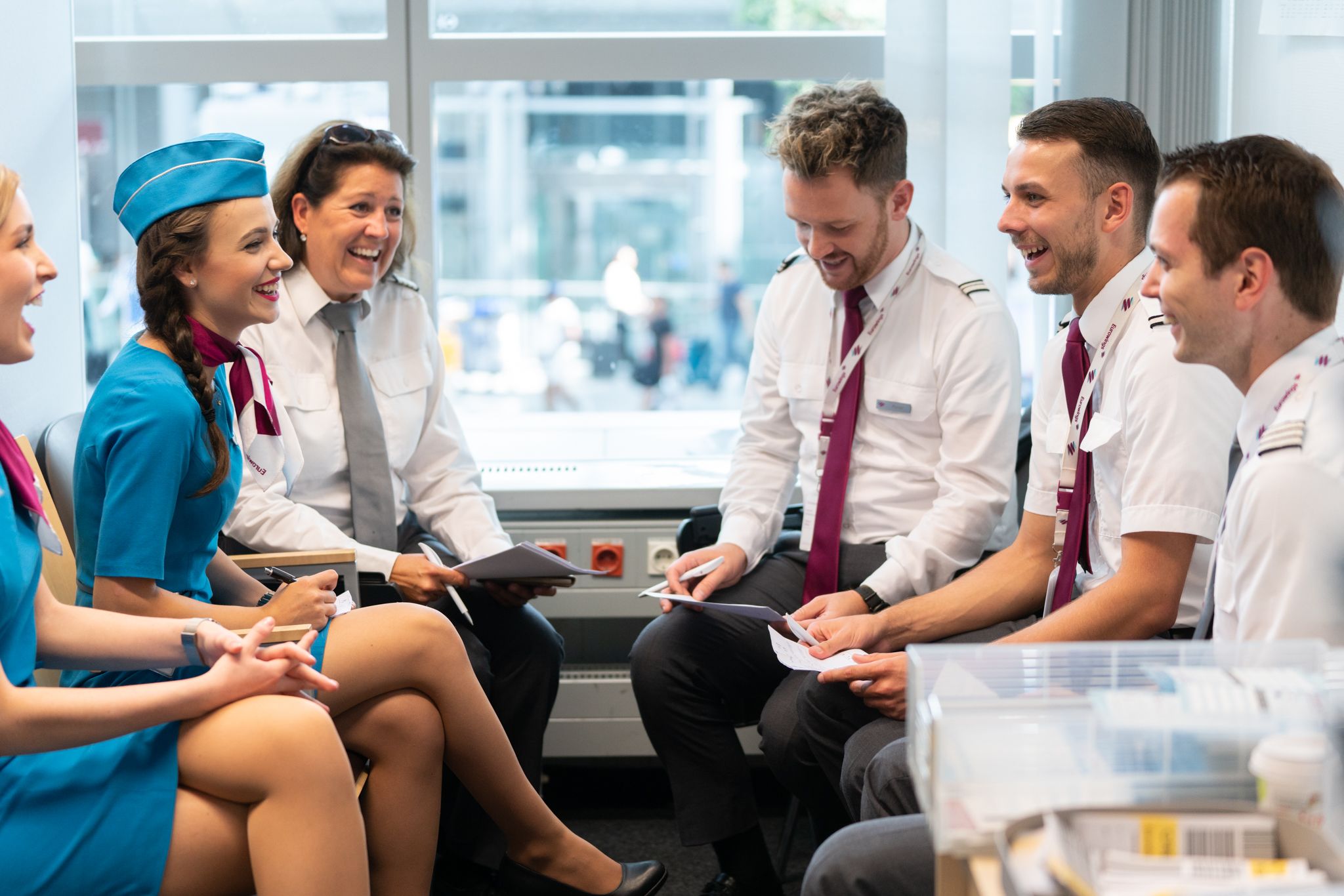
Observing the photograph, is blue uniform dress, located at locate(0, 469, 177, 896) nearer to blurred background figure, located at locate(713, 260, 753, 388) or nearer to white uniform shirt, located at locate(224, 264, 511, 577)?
white uniform shirt, located at locate(224, 264, 511, 577)

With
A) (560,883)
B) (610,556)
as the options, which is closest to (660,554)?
(610,556)

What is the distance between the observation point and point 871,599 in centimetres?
222

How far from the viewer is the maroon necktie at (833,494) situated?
2.35m

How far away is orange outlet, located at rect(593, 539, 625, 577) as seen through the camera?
2.87m

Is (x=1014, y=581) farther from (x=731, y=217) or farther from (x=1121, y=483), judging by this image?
(x=731, y=217)

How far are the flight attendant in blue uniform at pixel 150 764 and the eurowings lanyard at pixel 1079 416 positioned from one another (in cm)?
117

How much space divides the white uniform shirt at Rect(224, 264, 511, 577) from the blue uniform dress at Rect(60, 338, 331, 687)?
19.0 inches

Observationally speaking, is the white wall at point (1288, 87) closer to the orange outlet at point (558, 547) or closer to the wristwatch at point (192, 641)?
the orange outlet at point (558, 547)

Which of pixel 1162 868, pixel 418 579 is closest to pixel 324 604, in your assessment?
pixel 418 579

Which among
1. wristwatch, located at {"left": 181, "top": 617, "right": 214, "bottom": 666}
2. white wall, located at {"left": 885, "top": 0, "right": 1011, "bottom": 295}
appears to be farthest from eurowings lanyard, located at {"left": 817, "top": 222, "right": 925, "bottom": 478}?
wristwatch, located at {"left": 181, "top": 617, "right": 214, "bottom": 666}

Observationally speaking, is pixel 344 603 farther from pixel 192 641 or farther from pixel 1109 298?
pixel 1109 298

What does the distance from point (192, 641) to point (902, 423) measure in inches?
54.9

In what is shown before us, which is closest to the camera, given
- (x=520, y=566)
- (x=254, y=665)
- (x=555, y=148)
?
(x=254, y=665)

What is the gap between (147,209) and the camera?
183 cm
